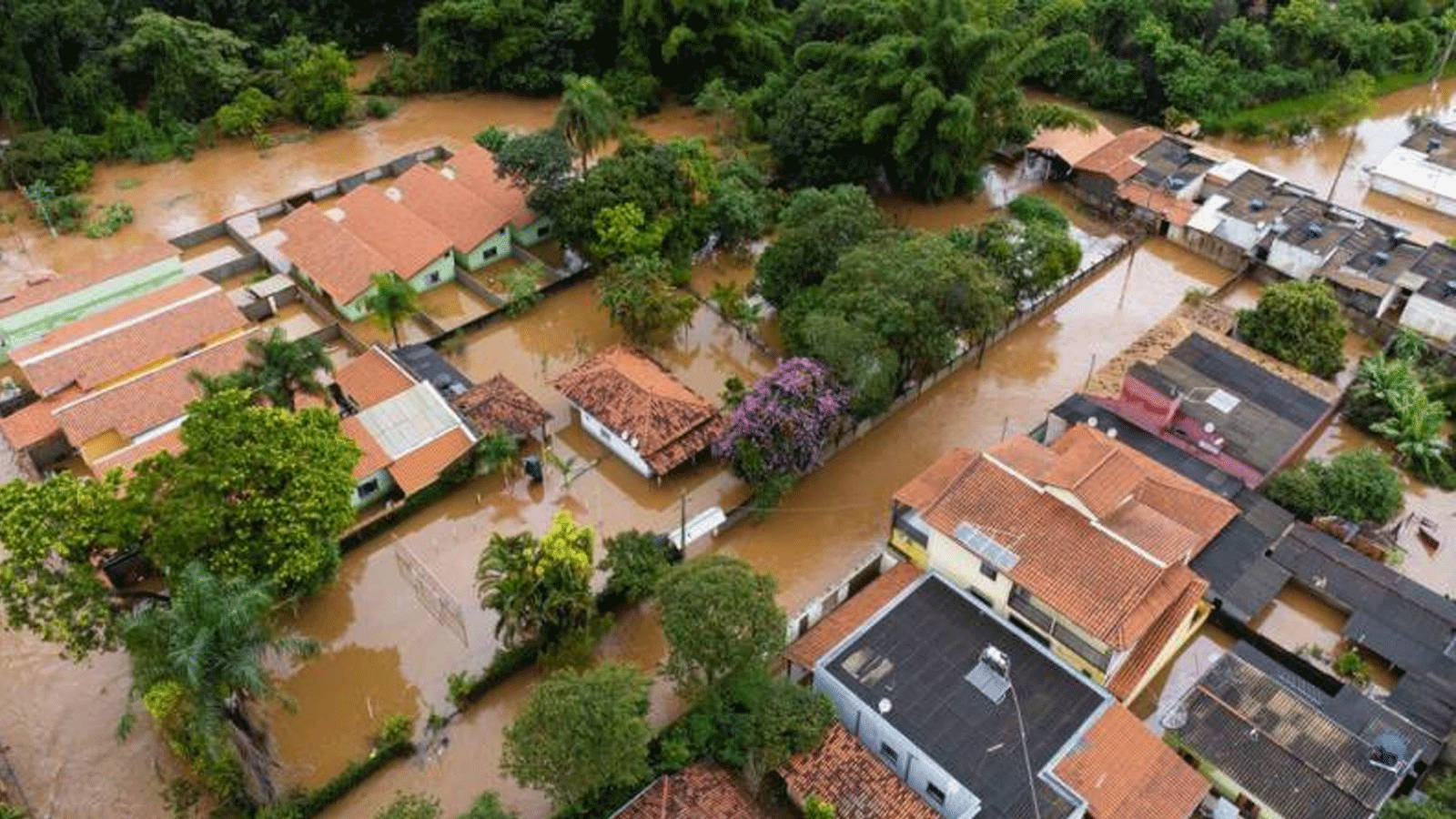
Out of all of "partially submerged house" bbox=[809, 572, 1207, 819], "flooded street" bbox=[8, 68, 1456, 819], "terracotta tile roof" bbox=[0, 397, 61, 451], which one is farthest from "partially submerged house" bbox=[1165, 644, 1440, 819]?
"terracotta tile roof" bbox=[0, 397, 61, 451]

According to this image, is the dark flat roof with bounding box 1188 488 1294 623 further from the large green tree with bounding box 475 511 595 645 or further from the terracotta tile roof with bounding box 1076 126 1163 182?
the terracotta tile roof with bounding box 1076 126 1163 182

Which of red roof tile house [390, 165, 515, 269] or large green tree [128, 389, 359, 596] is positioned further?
red roof tile house [390, 165, 515, 269]

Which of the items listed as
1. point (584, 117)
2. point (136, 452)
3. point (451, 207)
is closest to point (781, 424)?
point (584, 117)

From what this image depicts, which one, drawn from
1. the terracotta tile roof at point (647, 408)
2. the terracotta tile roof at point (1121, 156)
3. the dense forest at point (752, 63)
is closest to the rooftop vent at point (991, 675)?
the terracotta tile roof at point (647, 408)

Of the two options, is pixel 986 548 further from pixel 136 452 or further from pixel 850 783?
pixel 136 452

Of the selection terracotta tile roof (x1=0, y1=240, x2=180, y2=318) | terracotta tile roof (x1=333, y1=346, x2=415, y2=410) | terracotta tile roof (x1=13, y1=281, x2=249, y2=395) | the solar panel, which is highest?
terracotta tile roof (x1=0, y1=240, x2=180, y2=318)

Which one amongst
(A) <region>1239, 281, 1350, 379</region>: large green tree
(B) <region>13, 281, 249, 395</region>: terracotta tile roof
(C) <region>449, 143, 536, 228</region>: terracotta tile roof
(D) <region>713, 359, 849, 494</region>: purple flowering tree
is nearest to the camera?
(D) <region>713, 359, 849, 494</region>: purple flowering tree
